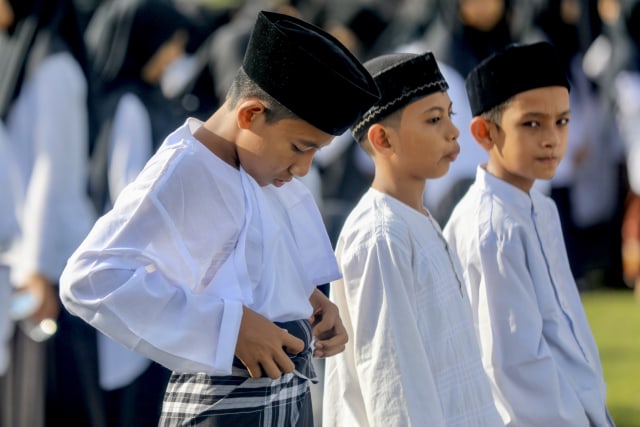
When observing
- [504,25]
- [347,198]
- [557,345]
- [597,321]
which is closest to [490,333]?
[557,345]

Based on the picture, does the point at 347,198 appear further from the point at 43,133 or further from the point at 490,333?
the point at 490,333

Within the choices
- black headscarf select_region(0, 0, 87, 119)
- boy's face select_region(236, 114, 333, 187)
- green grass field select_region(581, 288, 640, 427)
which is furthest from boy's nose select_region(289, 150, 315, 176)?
green grass field select_region(581, 288, 640, 427)

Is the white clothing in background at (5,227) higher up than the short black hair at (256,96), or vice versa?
the short black hair at (256,96)

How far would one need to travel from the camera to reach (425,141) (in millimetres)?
3719

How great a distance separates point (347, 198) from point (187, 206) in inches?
260

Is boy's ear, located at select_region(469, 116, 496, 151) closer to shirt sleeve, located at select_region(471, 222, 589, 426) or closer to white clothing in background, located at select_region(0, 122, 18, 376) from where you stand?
shirt sleeve, located at select_region(471, 222, 589, 426)

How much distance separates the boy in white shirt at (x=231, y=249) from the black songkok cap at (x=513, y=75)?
1.16m

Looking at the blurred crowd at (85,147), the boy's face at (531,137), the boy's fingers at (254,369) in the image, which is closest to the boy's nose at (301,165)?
the boy's fingers at (254,369)

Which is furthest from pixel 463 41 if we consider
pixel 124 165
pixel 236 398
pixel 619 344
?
pixel 236 398

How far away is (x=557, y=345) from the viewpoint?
155 inches

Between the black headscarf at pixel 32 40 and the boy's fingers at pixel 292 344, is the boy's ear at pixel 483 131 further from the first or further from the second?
the black headscarf at pixel 32 40

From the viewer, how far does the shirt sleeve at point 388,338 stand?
3412 millimetres

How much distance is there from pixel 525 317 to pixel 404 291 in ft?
1.80

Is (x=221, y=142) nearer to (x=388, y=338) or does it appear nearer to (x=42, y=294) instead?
(x=388, y=338)
